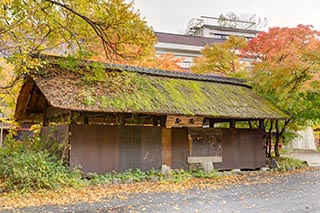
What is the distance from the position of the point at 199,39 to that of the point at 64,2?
67.8 feet

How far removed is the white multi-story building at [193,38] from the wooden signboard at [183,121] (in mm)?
14648

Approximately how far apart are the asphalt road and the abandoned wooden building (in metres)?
2.35

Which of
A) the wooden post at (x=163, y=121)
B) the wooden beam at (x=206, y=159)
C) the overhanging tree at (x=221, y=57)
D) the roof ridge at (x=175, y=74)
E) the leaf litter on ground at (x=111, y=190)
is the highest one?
the overhanging tree at (x=221, y=57)

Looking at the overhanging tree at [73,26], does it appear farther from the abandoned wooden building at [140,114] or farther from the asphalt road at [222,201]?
the asphalt road at [222,201]

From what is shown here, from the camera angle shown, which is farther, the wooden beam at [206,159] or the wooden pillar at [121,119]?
the wooden beam at [206,159]

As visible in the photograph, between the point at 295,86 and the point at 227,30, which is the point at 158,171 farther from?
the point at 227,30

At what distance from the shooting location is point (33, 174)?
289 inches

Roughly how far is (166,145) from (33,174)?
4.28m

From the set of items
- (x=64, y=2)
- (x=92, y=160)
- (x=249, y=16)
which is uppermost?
(x=249, y=16)

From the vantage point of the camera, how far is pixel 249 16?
34.0 m

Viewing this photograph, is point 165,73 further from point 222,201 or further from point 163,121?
point 222,201

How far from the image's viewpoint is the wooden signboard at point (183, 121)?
1014 cm

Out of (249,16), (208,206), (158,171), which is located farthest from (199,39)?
(208,206)

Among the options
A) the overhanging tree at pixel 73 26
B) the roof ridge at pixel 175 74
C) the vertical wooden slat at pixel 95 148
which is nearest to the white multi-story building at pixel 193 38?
the roof ridge at pixel 175 74
